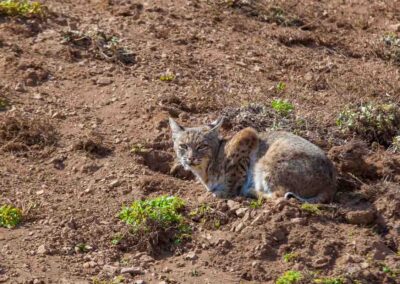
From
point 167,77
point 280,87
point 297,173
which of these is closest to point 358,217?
point 297,173

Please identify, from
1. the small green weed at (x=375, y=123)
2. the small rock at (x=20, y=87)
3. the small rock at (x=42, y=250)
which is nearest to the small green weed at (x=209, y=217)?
the small rock at (x=42, y=250)

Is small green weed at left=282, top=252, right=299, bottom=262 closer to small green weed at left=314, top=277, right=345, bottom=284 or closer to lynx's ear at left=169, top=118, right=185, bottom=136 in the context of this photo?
small green weed at left=314, top=277, right=345, bottom=284

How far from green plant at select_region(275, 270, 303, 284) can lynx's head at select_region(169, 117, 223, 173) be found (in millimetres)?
2222

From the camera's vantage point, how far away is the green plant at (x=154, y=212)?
8.38m

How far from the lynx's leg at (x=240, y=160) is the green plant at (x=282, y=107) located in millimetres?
1107

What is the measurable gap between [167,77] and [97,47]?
4.03ft

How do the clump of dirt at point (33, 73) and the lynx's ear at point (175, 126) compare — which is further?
the clump of dirt at point (33, 73)

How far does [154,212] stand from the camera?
8.42m

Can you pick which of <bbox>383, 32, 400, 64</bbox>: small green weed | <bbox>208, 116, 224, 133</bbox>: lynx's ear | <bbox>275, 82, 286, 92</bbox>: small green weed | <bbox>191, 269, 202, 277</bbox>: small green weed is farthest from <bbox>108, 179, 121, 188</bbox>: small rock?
<bbox>383, 32, 400, 64</bbox>: small green weed

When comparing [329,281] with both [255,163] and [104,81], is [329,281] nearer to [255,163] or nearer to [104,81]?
[255,163]

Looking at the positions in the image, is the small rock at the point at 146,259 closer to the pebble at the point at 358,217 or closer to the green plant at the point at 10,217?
the green plant at the point at 10,217

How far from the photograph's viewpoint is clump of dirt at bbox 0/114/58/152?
992 centimetres

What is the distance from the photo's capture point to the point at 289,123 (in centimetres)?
1022

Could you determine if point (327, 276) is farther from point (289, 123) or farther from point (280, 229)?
point (289, 123)
